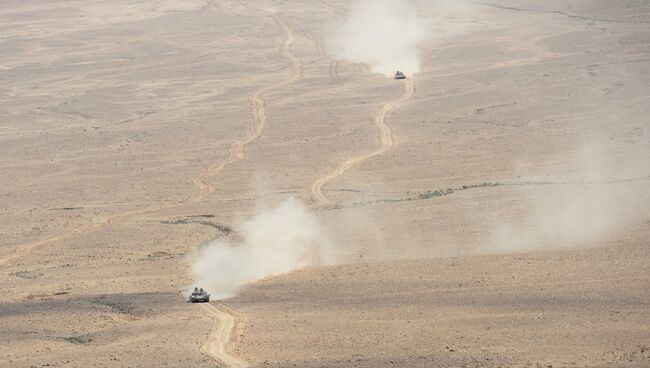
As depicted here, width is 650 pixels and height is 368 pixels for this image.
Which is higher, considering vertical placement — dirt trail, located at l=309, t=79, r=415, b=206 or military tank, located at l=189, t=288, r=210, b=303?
dirt trail, located at l=309, t=79, r=415, b=206

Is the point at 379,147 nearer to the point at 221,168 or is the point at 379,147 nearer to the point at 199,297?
the point at 221,168

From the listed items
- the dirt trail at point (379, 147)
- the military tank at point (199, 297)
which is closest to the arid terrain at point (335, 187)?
the dirt trail at point (379, 147)

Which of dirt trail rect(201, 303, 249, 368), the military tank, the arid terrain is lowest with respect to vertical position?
dirt trail rect(201, 303, 249, 368)

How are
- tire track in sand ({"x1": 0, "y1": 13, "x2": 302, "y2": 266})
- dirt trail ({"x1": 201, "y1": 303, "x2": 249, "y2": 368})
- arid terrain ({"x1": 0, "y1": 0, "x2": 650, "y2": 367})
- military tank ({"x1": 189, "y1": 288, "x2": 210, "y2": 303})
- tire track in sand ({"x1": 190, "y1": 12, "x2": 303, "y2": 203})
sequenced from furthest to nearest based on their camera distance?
1. tire track in sand ({"x1": 190, "y1": 12, "x2": 303, "y2": 203})
2. tire track in sand ({"x1": 0, "y1": 13, "x2": 302, "y2": 266})
3. military tank ({"x1": 189, "y1": 288, "x2": 210, "y2": 303})
4. arid terrain ({"x1": 0, "y1": 0, "x2": 650, "y2": 367})
5. dirt trail ({"x1": 201, "y1": 303, "x2": 249, "y2": 368})

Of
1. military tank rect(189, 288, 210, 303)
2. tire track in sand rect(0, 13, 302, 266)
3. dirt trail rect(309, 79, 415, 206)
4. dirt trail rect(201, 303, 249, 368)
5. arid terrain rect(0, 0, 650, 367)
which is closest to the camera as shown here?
dirt trail rect(201, 303, 249, 368)

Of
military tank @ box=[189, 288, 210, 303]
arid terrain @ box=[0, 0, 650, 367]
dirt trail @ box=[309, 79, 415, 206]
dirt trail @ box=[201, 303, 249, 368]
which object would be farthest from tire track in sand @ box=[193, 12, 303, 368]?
dirt trail @ box=[309, 79, 415, 206]

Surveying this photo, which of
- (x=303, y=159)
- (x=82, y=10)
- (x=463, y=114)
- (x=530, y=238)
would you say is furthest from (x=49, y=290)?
(x=82, y=10)

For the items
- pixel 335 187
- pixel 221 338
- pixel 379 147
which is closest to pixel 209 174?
pixel 335 187

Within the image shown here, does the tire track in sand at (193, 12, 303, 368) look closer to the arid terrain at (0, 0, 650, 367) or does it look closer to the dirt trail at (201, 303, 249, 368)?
the dirt trail at (201, 303, 249, 368)
